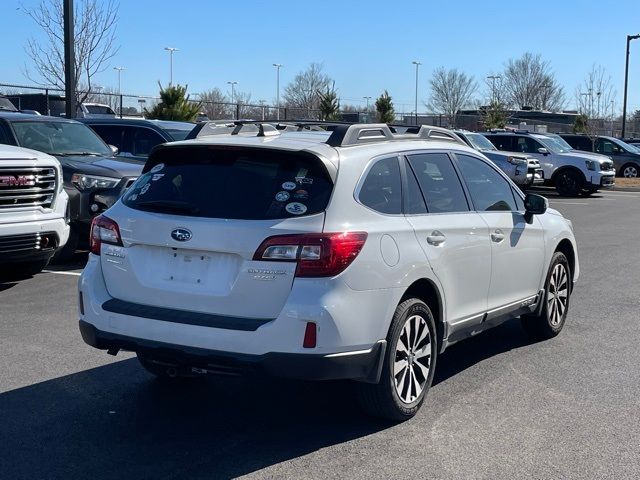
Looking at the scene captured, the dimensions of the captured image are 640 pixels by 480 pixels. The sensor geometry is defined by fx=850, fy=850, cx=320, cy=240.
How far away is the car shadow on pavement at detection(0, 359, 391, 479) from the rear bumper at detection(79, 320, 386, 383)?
18.3 inches

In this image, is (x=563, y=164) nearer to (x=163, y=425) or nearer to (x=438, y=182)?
(x=438, y=182)

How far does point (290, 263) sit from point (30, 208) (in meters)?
5.44

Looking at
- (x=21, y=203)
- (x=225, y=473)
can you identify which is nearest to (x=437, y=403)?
(x=225, y=473)

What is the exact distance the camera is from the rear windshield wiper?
4.95 metres

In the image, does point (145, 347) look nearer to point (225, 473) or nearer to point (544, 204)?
point (225, 473)

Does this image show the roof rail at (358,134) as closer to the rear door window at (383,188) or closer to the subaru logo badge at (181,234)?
the rear door window at (383,188)

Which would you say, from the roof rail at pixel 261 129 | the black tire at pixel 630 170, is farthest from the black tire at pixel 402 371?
the black tire at pixel 630 170

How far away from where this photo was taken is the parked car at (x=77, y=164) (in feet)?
35.0

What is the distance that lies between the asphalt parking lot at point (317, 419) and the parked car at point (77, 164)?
327cm

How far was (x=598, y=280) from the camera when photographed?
10555 millimetres

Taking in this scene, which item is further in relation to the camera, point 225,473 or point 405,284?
point 405,284

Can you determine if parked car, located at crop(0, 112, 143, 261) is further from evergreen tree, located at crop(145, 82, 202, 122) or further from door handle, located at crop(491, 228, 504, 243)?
evergreen tree, located at crop(145, 82, 202, 122)

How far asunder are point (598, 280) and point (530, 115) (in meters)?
55.4

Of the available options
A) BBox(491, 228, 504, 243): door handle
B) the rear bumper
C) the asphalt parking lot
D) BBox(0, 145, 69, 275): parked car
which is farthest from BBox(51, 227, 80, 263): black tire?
BBox(491, 228, 504, 243): door handle
